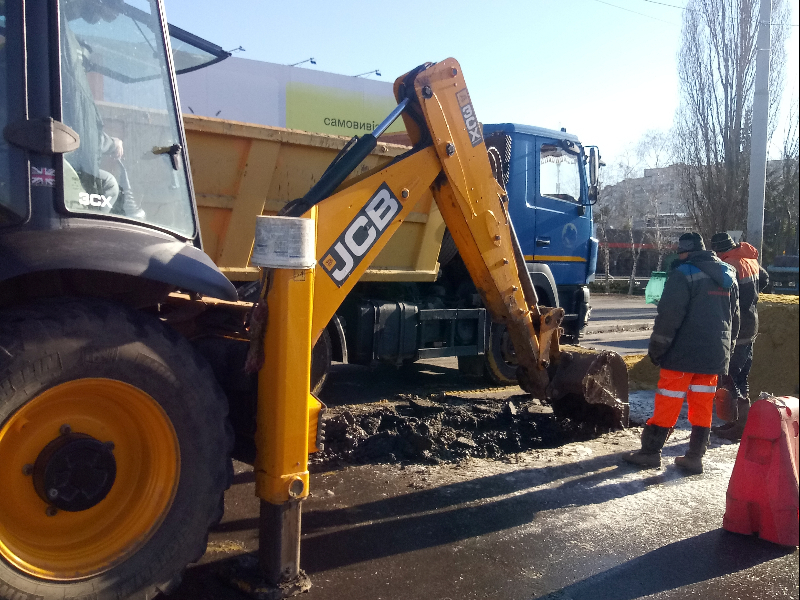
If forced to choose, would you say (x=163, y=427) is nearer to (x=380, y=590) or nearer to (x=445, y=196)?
(x=380, y=590)

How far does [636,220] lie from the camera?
42438mm

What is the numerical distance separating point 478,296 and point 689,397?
2939 millimetres

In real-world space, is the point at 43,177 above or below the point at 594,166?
below

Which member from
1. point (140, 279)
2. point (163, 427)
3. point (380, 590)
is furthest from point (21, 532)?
point (380, 590)

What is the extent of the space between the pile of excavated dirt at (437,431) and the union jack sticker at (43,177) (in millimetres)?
2685

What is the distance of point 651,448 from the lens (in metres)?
5.15

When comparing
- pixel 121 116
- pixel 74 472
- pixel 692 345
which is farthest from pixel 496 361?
pixel 74 472

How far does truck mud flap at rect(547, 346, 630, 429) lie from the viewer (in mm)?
5227

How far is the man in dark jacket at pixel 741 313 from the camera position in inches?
239

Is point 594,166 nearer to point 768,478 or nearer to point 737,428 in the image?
point 737,428

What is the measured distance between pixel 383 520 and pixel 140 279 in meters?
2.08

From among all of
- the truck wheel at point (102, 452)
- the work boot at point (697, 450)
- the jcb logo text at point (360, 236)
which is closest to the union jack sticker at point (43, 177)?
the truck wheel at point (102, 452)

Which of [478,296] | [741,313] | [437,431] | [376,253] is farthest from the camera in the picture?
[478,296]

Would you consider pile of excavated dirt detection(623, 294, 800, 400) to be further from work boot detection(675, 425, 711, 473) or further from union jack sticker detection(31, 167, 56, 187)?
union jack sticker detection(31, 167, 56, 187)
